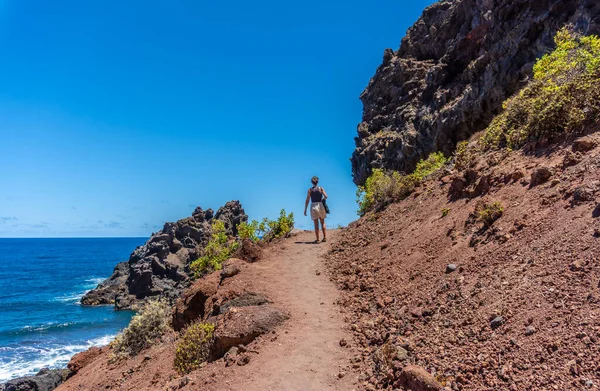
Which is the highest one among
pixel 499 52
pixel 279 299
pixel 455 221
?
pixel 499 52

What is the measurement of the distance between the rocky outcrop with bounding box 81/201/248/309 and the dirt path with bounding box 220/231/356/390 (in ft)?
105

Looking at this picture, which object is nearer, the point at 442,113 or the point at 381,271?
the point at 381,271

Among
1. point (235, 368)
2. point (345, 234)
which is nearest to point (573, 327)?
point (235, 368)

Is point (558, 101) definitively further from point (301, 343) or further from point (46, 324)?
point (46, 324)

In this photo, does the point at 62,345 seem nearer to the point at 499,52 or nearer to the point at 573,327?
the point at 573,327

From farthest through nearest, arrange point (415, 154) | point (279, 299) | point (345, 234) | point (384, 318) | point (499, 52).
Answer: point (415, 154)
point (499, 52)
point (345, 234)
point (279, 299)
point (384, 318)

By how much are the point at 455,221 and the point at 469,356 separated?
15.0 ft

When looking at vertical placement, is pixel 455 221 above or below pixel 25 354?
above

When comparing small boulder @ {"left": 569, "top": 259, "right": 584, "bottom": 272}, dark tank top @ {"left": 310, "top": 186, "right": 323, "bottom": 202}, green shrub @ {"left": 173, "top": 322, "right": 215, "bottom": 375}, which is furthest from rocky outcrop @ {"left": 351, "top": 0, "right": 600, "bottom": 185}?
green shrub @ {"left": 173, "top": 322, "right": 215, "bottom": 375}

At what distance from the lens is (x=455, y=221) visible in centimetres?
848

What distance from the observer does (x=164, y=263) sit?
46.0 meters

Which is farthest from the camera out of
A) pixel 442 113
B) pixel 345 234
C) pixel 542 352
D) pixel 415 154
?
pixel 415 154

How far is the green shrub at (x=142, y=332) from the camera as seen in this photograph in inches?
379

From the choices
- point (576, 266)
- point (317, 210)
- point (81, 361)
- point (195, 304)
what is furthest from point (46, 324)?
point (576, 266)
